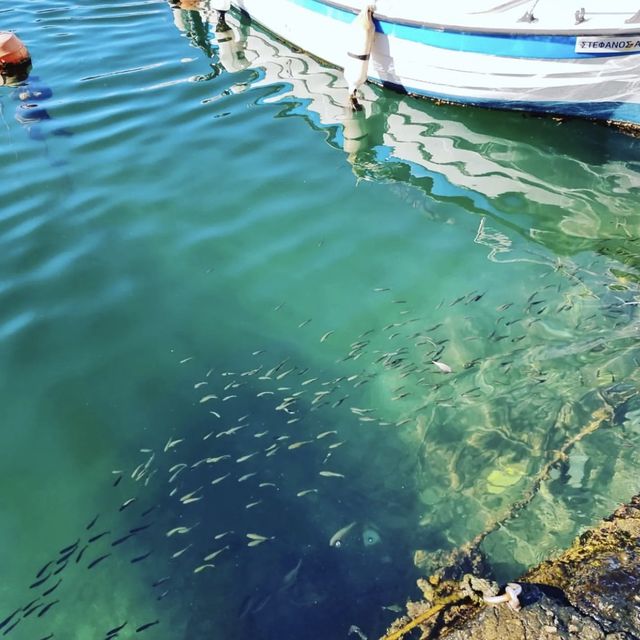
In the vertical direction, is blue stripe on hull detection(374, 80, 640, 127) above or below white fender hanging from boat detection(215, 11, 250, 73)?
below

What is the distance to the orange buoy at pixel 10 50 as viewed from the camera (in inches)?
426

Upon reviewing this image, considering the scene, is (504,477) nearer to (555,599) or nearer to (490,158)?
(555,599)

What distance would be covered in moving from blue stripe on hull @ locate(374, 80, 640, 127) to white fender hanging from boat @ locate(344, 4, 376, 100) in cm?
140

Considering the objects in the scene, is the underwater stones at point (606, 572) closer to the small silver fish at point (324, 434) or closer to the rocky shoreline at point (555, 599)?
the rocky shoreline at point (555, 599)

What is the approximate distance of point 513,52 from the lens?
8.84 meters

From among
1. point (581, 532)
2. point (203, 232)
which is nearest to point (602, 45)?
point (203, 232)

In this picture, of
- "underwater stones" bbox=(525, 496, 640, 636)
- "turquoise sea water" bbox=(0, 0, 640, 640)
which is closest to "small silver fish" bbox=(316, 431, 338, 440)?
"turquoise sea water" bbox=(0, 0, 640, 640)

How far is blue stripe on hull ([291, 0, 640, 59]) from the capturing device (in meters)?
8.47

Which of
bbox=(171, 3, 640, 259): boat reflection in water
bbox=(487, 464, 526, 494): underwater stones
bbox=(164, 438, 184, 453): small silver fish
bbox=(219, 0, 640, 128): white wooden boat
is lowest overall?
bbox=(487, 464, 526, 494): underwater stones

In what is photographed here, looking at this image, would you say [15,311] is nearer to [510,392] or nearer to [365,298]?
[365,298]

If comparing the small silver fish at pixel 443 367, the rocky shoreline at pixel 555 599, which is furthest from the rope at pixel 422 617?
the small silver fish at pixel 443 367

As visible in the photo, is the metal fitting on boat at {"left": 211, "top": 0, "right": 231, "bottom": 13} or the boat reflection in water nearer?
the boat reflection in water

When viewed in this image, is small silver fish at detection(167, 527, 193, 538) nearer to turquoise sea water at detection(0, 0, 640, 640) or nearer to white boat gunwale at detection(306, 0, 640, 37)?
turquoise sea water at detection(0, 0, 640, 640)

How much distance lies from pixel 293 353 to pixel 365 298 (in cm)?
116
